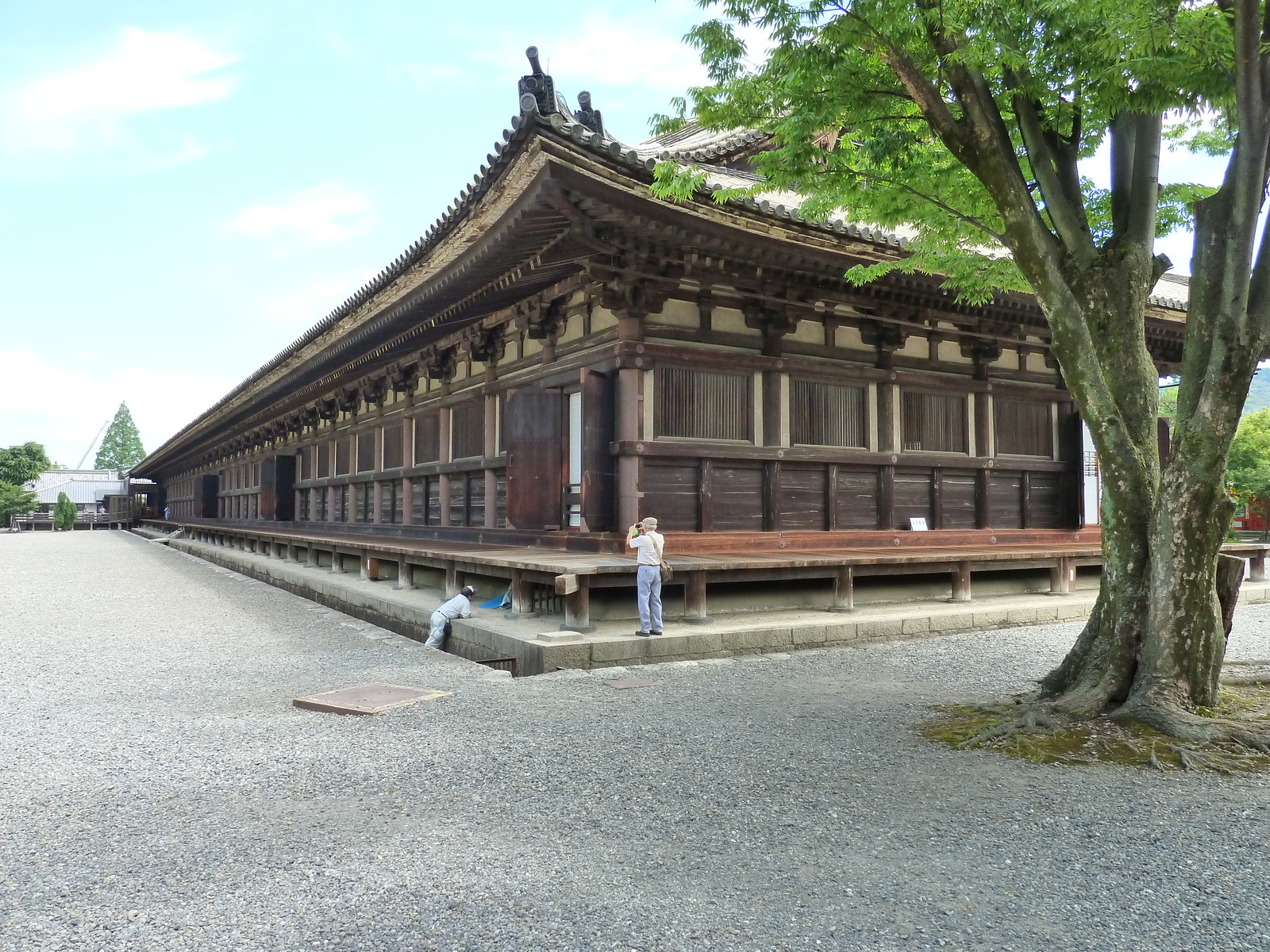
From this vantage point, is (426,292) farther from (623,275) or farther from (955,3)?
(955,3)

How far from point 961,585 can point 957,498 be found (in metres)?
2.50

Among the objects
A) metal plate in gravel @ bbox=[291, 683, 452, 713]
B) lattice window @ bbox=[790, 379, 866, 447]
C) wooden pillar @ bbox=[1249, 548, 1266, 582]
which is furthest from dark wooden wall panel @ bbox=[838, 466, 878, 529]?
wooden pillar @ bbox=[1249, 548, 1266, 582]

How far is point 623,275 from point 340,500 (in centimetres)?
1387

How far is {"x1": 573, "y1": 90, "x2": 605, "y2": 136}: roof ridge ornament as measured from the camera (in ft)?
40.2

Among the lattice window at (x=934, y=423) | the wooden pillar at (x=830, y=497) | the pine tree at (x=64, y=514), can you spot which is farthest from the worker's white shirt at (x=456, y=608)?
the pine tree at (x=64, y=514)

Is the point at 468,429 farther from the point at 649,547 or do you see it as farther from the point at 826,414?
the point at 649,547

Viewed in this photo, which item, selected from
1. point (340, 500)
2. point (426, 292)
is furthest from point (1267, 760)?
point (340, 500)

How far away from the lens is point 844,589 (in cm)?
964

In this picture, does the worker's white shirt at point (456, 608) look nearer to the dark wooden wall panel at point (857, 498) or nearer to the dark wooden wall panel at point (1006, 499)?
the dark wooden wall panel at point (857, 498)

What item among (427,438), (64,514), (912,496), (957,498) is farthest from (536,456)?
(64,514)

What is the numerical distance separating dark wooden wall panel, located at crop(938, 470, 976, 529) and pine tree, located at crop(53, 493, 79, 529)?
67273 mm

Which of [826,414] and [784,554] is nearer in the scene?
[784,554]

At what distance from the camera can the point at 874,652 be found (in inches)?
328

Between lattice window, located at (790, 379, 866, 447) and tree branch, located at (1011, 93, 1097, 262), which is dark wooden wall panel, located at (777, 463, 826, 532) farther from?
tree branch, located at (1011, 93, 1097, 262)
